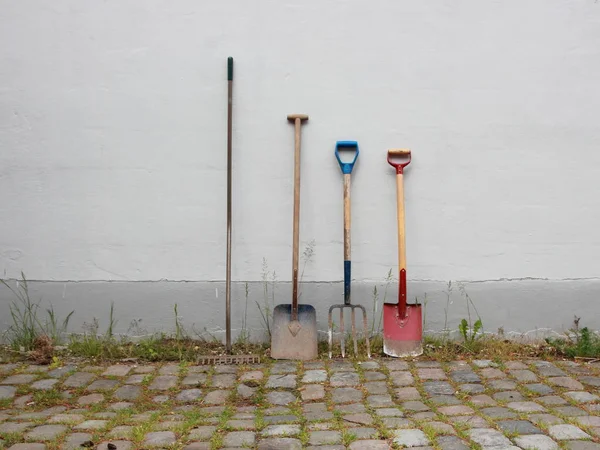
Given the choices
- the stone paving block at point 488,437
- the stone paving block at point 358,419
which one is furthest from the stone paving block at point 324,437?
the stone paving block at point 488,437

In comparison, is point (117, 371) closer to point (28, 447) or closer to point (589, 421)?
point (28, 447)

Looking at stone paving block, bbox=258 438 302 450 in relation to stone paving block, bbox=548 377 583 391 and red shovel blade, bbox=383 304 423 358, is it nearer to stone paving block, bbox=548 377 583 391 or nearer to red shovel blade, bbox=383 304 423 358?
red shovel blade, bbox=383 304 423 358

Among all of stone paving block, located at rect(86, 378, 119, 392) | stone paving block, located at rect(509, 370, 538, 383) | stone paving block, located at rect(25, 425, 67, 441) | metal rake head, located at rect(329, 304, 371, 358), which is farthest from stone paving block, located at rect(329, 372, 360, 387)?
stone paving block, located at rect(25, 425, 67, 441)

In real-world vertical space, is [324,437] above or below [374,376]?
below

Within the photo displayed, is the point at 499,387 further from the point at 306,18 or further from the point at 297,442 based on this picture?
the point at 306,18

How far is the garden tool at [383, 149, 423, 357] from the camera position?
4.46 meters

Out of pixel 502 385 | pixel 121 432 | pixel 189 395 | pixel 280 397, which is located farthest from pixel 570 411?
pixel 121 432

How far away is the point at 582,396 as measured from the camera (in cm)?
369

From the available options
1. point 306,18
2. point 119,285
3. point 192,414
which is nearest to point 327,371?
point 192,414

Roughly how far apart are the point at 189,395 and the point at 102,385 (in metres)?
0.60

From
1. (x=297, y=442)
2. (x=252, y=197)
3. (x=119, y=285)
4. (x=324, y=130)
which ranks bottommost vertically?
(x=297, y=442)

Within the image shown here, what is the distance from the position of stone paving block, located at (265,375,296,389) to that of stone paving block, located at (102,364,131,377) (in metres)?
1.00

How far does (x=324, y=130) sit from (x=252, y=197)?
0.74 m

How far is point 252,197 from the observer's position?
4.65 metres
